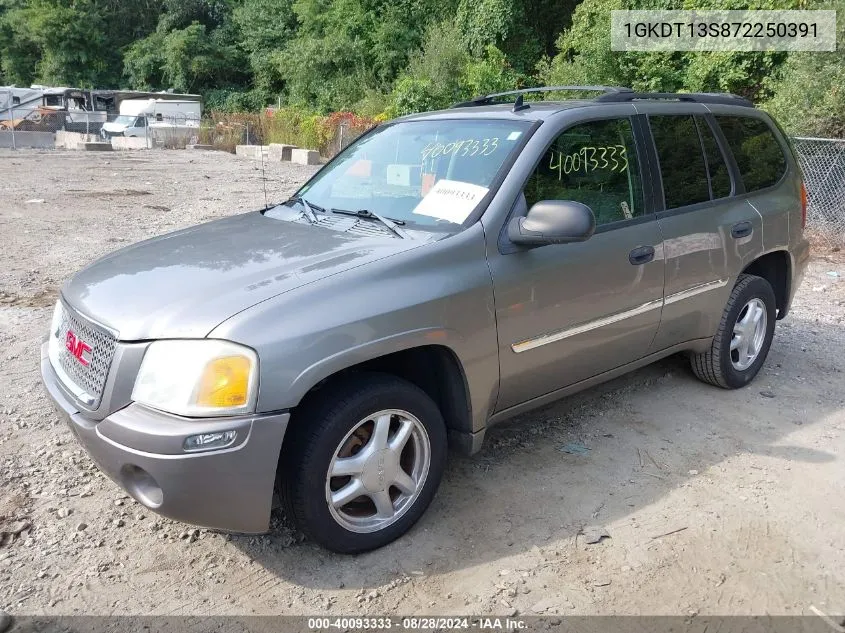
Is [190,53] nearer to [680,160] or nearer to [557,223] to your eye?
[680,160]

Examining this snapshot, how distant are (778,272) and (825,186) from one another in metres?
5.30

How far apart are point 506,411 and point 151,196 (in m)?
12.2

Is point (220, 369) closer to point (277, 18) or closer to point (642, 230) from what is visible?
point (642, 230)

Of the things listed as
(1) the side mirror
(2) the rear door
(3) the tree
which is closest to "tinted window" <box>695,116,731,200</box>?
(2) the rear door

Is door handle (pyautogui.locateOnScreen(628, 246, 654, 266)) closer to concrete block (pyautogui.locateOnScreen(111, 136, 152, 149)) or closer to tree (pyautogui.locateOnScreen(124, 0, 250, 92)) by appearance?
concrete block (pyautogui.locateOnScreen(111, 136, 152, 149))

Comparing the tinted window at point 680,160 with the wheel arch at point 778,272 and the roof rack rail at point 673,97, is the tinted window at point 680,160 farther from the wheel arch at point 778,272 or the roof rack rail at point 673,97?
the wheel arch at point 778,272

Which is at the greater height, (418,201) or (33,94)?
(33,94)


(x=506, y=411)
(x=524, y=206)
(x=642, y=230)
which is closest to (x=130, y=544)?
(x=506, y=411)

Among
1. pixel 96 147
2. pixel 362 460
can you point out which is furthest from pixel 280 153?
pixel 362 460

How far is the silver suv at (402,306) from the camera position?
2424 mm

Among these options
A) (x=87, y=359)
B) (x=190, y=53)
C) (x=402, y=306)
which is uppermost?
(x=190, y=53)

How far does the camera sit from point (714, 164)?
4.17 meters

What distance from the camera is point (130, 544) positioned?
9.57ft

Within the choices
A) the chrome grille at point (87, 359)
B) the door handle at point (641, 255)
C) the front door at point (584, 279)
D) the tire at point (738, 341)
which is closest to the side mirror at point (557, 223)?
the front door at point (584, 279)
